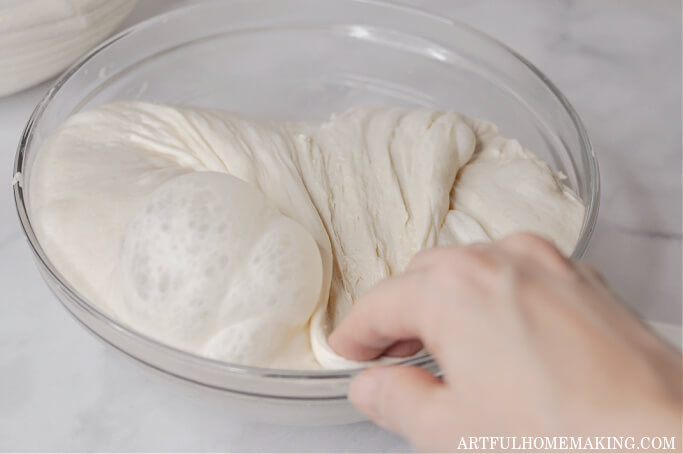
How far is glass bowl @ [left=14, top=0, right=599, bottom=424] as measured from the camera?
87cm

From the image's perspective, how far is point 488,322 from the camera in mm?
362

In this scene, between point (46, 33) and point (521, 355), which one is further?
point (46, 33)

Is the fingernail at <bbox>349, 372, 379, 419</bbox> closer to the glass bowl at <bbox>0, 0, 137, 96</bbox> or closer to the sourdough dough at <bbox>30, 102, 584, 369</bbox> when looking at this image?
the sourdough dough at <bbox>30, 102, 584, 369</bbox>

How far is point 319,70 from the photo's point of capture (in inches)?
41.1

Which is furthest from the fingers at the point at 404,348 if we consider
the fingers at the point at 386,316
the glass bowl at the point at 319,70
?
the glass bowl at the point at 319,70

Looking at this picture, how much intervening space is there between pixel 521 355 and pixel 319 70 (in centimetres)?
77

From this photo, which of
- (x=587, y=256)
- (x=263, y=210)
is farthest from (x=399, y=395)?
(x=587, y=256)

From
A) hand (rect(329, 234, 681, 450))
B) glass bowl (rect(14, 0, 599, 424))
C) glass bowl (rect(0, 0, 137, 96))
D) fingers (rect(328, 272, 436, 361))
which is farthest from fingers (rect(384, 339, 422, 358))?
glass bowl (rect(0, 0, 137, 96))

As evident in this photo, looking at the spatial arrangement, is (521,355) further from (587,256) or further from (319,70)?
(319,70)

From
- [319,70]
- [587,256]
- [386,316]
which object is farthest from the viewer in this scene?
[319,70]

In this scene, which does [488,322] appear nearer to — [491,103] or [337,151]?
[337,151]

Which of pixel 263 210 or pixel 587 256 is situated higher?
pixel 263 210

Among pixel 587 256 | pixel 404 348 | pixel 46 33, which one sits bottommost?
pixel 587 256

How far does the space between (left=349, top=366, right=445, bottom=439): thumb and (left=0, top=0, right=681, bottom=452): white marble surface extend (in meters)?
0.23
